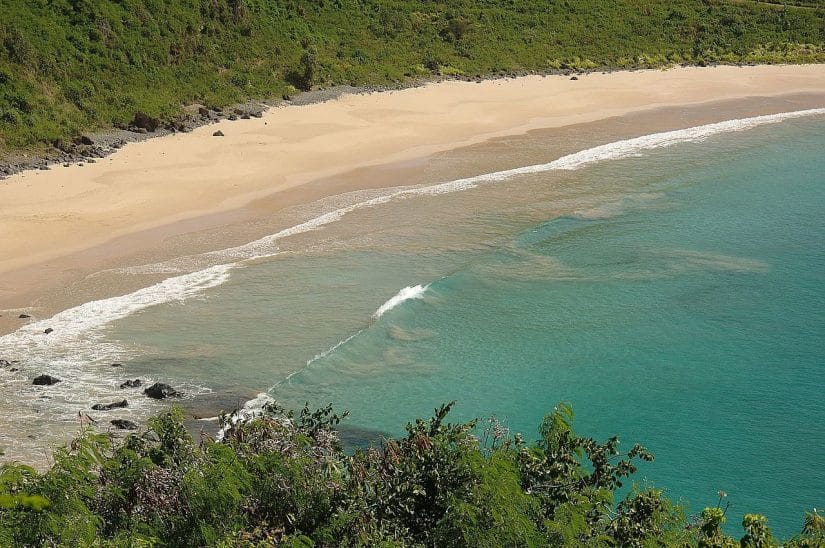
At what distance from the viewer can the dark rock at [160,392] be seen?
18781 millimetres

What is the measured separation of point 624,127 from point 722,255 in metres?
17.1

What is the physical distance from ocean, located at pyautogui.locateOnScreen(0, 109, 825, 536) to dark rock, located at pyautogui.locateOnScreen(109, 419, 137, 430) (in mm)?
548

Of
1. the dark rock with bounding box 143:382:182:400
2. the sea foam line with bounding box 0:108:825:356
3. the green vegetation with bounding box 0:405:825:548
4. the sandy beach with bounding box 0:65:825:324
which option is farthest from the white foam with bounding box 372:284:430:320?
the green vegetation with bounding box 0:405:825:548

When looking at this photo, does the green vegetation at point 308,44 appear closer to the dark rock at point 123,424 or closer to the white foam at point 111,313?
the white foam at point 111,313

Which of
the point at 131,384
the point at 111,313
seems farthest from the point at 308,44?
the point at 131,384

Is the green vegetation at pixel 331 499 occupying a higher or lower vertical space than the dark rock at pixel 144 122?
lower

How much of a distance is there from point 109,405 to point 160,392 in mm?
989

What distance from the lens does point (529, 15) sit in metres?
63.2

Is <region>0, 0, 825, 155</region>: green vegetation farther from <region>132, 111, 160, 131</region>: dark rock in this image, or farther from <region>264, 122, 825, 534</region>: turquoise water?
<region>264, 122, 825, 534</region>: turquoise water

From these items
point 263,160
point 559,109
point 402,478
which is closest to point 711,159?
point 559,109

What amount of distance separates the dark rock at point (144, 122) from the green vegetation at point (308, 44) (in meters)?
0.44

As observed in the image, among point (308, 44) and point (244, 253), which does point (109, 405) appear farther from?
point (308, 44)

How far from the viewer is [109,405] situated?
1822cm

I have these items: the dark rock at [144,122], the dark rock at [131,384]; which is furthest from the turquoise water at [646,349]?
the dark rock at [144,122]
